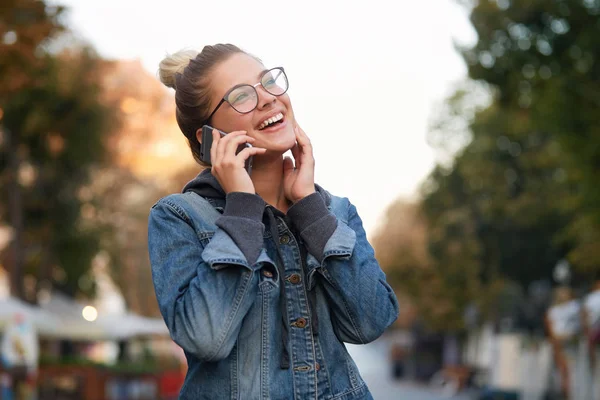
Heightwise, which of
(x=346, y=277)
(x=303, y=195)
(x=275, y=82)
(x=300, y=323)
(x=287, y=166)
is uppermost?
(x=275, y=82)

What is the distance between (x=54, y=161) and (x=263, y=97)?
28.0 m

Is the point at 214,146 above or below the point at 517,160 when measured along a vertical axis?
below

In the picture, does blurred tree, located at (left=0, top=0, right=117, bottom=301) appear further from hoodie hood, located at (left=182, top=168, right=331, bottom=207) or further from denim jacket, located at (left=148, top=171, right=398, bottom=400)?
denim jacket, located at (left=148, top=171, right=398, bottom=400)

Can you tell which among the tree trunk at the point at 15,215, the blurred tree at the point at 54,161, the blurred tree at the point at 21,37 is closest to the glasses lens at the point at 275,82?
the blurred tree at the point at 21,37

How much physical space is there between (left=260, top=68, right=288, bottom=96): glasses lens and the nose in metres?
0.01

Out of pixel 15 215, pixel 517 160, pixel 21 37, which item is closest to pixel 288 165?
pixel 21 37

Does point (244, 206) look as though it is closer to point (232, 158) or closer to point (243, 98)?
point (232, 158)

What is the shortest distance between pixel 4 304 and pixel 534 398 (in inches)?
574

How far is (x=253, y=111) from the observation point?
277 cm

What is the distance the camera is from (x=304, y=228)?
2713 millimetres

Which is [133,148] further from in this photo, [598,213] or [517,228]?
[598,213]

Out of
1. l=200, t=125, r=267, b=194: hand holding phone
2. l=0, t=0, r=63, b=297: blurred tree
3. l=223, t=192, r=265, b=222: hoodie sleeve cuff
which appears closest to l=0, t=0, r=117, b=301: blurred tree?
l=0, t=0, r=63, b=297: blurred tree

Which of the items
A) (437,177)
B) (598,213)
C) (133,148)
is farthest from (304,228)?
(437,177)

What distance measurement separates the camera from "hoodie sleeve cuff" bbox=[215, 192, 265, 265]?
2.58 meters
